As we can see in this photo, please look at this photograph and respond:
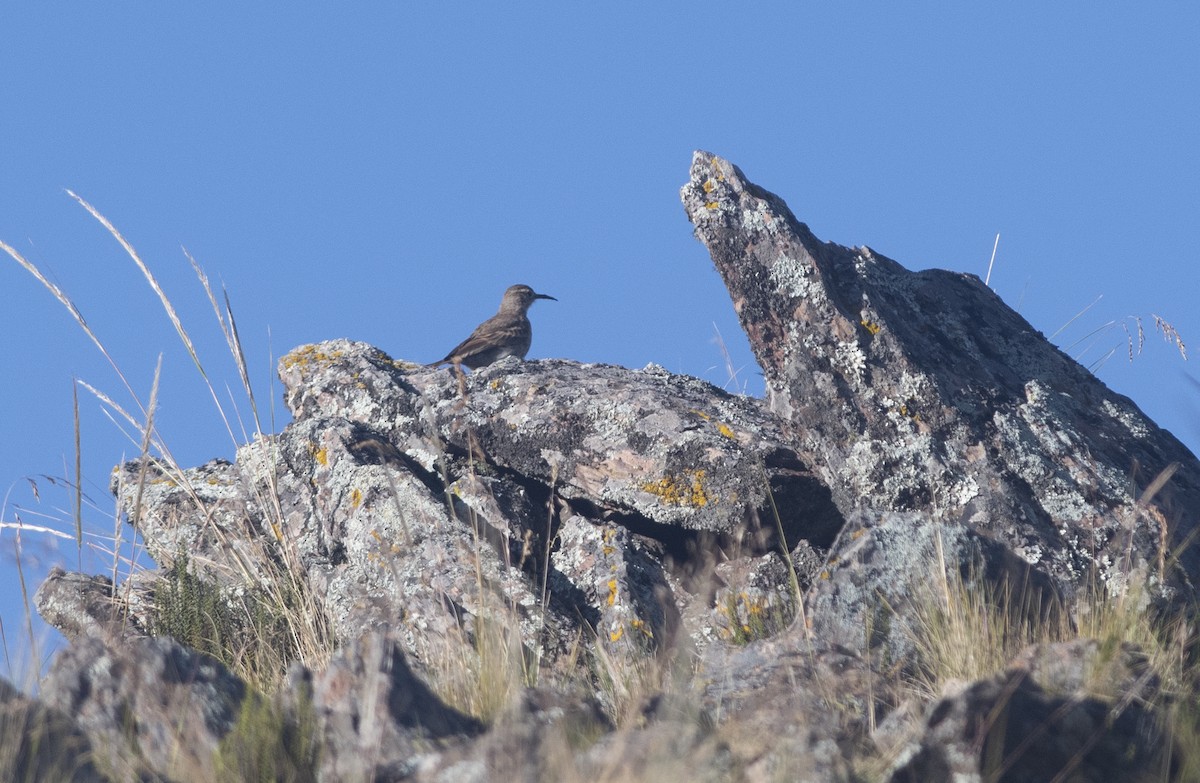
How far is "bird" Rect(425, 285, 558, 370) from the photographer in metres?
12.1

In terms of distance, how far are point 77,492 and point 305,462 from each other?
2.31m

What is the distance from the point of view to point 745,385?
27.8 feet

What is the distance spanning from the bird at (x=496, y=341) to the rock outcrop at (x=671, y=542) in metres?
3.14

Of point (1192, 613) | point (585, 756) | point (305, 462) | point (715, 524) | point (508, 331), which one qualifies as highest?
point (508, 331)

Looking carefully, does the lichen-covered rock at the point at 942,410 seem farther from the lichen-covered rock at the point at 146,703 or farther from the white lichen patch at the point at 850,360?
the lichen-covered rock at the point at 146,703

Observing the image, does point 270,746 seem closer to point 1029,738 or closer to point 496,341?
point 1029,738

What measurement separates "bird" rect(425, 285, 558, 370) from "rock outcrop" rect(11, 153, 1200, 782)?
3145mm

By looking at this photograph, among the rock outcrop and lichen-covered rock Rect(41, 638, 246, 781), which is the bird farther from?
lichen-covered rock Rect(41, 638, 246, 781)

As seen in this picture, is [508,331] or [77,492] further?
[508,331]

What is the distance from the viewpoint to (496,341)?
12.2 m

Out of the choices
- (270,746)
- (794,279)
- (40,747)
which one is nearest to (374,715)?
(270,746)

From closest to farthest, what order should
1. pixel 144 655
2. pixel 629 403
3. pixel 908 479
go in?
1. pixel 144 655
2. pixel 908 479
3. pixel 629 403

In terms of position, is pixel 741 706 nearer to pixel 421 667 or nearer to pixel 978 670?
pixel 978 670

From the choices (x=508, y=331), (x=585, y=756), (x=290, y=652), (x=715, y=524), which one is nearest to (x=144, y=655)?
(x=585, y=756)
